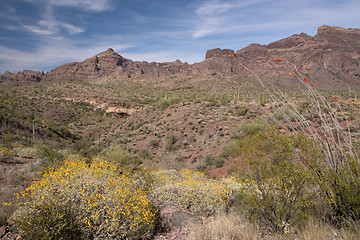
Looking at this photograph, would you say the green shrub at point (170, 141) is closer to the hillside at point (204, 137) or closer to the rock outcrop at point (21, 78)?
the hillside at point (204, 137)

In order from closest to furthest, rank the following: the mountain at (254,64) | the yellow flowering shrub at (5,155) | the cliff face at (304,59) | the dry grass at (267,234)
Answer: the dry grass at (267,234) → the yellow flowering shrub at (5,155) → the cliff face at (304,59) → the mountain at (254,64)

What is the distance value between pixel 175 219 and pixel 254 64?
103 m

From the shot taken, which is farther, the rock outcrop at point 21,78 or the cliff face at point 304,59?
the rock outcrop at point 21,78

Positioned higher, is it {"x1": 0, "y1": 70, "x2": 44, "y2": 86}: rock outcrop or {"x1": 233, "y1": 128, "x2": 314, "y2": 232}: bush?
{"x1": 0, "y1": 70, "x2": 44, "y2": 86}: rock outcrop

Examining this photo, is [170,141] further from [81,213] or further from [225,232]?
[225,232]

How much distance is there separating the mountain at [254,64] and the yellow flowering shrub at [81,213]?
230ft

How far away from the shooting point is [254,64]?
9819 cm

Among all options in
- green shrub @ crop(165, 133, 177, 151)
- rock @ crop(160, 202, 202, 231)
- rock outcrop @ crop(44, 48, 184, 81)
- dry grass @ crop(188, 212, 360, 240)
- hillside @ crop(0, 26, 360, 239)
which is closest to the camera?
dry grass @ crop(188, 212, 360, 240)

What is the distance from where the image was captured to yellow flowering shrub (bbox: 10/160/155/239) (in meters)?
3.93

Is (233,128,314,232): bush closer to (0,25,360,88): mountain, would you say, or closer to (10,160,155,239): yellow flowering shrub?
(10,160,155,239): yellow flowering shrub

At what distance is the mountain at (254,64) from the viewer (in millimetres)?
77500

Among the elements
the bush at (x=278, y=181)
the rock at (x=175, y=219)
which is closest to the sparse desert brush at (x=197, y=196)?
the rock at (x=175, y=219)

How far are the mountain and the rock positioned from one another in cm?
6907

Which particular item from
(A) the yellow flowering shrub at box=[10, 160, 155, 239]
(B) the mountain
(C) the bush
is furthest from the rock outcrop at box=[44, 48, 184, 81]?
(C) the bush
